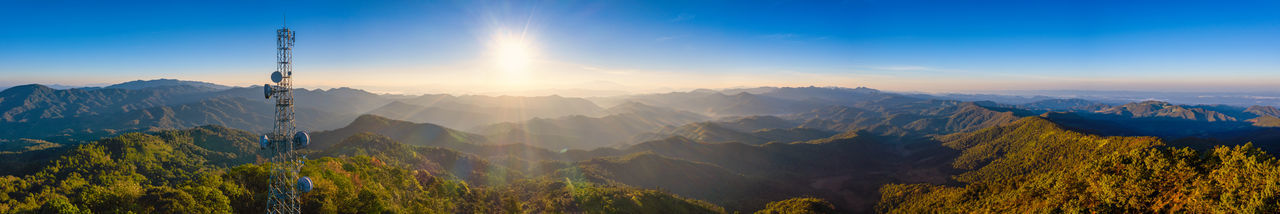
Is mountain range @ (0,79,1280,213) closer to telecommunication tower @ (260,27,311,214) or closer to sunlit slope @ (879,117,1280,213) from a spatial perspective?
sunlit slope @ (879,117,1280,213)

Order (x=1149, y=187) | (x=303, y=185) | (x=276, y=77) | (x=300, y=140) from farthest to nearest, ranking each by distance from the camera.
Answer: (x=1149, y=187) → (x=303, y=185) → (x=300, y=140) → (x=276, y=77)

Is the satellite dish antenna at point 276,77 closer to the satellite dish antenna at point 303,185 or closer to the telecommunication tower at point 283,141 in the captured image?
the telecommunication tower at point 283,141

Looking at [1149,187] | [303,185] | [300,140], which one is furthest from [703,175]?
[300,140]

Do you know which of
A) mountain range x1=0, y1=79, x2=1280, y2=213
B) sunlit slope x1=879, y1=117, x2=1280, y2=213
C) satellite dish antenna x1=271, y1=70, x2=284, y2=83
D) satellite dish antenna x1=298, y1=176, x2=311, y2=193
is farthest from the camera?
mountain range x1=0, y1=79, x2=1280, y2=213

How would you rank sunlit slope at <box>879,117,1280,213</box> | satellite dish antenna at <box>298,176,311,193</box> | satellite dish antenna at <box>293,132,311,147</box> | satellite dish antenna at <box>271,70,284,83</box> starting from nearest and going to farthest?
satellite dish antenna at <box>271,70,284,83</box>, satellite dish antenna at <box>293,132,311,147</box>, satellite dish antenna at <box>298,176,311,193</box>, sunlit slope at <box>879,117,1280,213</box>

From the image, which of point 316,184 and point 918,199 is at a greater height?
point 316,184

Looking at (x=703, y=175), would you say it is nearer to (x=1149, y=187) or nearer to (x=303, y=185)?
(x=1149, y=187)

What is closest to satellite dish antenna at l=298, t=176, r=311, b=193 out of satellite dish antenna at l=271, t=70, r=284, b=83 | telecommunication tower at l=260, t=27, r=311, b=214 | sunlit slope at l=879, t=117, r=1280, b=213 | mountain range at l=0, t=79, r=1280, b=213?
telecommunication tower at l=260, t=27, r=311, b=214

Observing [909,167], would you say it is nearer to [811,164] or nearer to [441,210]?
[811,164]

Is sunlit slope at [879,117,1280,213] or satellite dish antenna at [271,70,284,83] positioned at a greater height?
satellite dish antenna at [271,70,284,83]

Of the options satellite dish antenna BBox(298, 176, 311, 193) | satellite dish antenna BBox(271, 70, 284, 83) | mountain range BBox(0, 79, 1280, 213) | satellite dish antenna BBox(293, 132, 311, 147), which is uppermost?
satellite dish antenna BBox(271, 70, 284, 83)

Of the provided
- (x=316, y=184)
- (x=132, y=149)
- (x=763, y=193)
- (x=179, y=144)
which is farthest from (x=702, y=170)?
(x=179, y=144)
